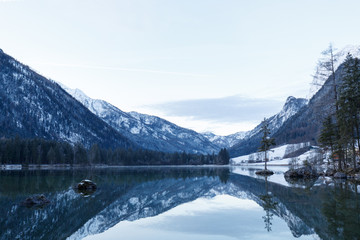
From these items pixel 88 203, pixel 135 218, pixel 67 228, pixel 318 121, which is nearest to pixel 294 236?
pixel 135 218

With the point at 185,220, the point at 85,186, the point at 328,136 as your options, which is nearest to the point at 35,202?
the point at 85,186

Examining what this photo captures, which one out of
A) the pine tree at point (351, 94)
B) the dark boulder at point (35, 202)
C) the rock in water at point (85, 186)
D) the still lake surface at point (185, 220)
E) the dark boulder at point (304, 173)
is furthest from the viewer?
the dark boulder at point (304, 173)

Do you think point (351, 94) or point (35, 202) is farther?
point (351, 94)

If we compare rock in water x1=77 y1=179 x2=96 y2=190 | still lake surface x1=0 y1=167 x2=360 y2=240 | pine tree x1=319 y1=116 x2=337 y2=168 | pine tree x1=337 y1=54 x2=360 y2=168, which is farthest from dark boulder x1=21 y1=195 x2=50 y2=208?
pine tree x1=319 y1=116 x2=337 y2=168

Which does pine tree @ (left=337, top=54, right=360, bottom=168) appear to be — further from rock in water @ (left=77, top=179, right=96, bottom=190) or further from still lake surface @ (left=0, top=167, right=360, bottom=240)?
rock in water @ (left=77, top=179, right=96, bottom=190)

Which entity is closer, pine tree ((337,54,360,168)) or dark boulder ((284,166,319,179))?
pine tree ((337,54,360,168))

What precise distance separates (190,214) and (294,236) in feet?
27.0

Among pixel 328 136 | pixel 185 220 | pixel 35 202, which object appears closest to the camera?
pixel 185 220

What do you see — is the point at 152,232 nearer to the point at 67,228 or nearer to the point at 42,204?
the point at 67,228

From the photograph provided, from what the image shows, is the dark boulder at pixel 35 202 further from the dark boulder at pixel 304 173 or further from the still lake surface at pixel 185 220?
the dark boulder at pixel 304 173

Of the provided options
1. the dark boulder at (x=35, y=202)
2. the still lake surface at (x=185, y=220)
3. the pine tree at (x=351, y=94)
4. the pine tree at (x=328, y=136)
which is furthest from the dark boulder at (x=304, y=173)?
the dark boulder at (x=35, y=202)

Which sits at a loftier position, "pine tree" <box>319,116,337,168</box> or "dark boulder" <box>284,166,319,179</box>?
"pine tree" <box>319,116,337,168</box>

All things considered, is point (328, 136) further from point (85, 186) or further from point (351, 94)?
point (85, 186)

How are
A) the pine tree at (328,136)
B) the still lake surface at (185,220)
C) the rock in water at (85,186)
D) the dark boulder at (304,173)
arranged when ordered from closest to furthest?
the still lake surface at (185,220) < the rock in water at (85,186) < the pine tree at (328,136) < the dark boulder at (304,173)
